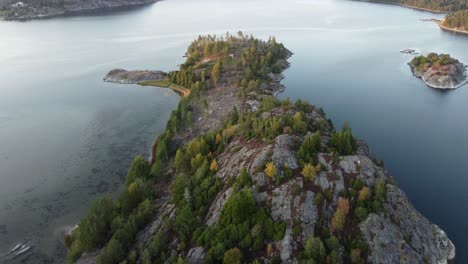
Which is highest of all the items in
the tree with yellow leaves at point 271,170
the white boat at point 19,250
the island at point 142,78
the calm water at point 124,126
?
the tree with yellow leaves at point 271,170

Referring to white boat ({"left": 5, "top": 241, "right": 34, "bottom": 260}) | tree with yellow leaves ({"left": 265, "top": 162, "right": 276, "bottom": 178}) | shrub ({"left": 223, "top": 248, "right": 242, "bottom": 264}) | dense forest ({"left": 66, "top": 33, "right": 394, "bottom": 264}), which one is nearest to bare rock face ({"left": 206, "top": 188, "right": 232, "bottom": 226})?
dense forest ({"left": 66, "top": 33, "right": 394, "bottom": 264})

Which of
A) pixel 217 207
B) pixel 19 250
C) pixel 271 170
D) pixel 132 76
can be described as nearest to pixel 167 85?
pixel 132 76

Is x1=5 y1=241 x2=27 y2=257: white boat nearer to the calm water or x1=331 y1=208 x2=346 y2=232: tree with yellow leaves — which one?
the calm water

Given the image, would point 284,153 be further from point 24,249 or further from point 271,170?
point 24,249

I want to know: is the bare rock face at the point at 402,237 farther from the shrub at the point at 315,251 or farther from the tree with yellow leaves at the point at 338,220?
the shrub at the point at 315,251

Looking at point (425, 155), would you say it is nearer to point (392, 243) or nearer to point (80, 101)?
point (392, 243)

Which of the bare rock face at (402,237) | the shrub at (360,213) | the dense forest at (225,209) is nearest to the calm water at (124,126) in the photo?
the bare rock face at (402,237)
